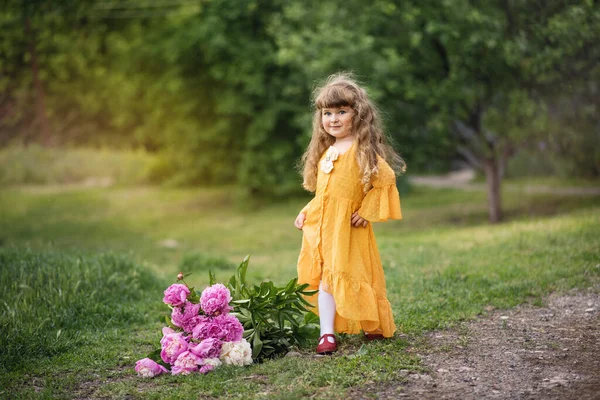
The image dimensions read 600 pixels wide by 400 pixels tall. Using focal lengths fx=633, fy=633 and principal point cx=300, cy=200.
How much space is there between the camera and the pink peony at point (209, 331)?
13.0 ft

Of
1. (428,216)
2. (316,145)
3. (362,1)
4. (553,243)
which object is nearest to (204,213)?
(428,216)

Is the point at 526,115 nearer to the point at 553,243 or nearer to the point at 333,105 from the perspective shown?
the point at 553,243

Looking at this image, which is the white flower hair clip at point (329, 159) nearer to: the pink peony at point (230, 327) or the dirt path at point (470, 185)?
the pink peony at point (230, 327)

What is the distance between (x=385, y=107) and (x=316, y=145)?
7.22m

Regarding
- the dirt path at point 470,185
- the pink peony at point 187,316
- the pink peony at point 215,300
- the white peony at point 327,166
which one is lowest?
the dirt path at point 470,185

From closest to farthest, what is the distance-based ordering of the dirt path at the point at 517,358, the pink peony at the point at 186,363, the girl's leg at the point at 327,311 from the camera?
the dirt path at the point at 517,358 → the pink peony at the point at 186,363 → the girl's leg at the point at 327,311

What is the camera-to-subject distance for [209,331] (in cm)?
397

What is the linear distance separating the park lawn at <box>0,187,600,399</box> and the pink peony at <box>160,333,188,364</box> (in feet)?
0.44

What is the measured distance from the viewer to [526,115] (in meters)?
10.5

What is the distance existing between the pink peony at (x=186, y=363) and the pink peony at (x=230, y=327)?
214 mm

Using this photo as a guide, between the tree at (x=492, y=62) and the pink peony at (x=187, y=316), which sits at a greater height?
the tree at (x=492, y=62)

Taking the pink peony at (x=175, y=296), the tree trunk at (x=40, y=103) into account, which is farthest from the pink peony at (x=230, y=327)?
the tree trunk at (x=40, y=103)

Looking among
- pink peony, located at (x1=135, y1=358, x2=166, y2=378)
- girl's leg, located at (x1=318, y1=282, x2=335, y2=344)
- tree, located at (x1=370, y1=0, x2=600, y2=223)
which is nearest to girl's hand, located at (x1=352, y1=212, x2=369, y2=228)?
girl's leg, located at (x1=318, y1=282, x2=335, y2=344)

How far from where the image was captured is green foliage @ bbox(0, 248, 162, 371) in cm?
468
